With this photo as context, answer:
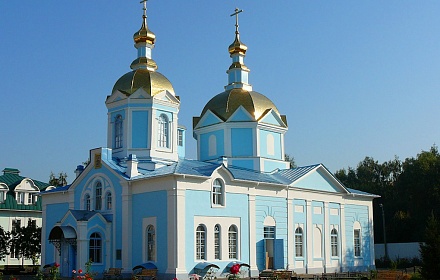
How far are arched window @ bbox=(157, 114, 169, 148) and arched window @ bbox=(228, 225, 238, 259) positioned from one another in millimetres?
5416

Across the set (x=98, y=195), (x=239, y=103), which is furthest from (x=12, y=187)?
(x=239, y=103)

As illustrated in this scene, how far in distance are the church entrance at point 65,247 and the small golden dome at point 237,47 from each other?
47.5 feet

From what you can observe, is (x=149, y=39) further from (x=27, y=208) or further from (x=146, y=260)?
(x=27, y=208)

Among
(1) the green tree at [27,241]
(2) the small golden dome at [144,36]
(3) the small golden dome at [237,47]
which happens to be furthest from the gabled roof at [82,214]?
(3) the small golden dome at [237,47]

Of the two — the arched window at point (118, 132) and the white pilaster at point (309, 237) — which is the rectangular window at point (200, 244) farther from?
the white pilaster at point (309, 237)

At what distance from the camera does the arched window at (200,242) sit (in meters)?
25.9

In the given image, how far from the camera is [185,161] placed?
30.7 metres

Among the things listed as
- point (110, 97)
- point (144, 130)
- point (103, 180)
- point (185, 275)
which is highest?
point (110, 97)

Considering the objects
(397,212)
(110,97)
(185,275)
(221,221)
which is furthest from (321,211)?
(397,212)

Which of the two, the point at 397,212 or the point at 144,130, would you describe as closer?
the point at 144,130

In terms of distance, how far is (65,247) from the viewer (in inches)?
1102

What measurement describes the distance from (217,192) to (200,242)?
238cm

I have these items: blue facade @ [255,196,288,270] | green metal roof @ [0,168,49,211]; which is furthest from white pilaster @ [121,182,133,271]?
green metal roof @ [0,168,49,211]

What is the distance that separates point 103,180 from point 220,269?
6849mm
